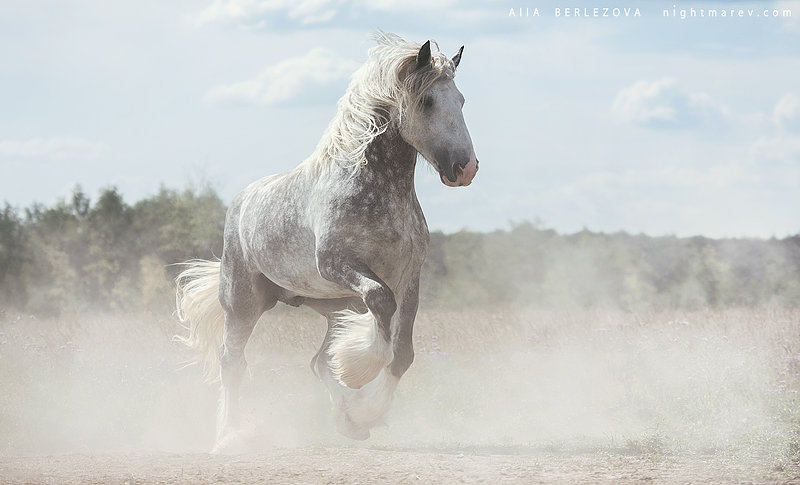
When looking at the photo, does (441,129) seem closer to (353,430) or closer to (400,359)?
(400,359)

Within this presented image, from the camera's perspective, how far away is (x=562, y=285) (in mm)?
21391

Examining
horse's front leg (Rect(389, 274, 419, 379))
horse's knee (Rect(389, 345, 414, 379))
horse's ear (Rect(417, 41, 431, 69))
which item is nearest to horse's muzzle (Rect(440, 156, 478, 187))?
horse's ear (Rect(417, 41, 431, 69))

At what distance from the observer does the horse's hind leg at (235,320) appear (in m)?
7.47

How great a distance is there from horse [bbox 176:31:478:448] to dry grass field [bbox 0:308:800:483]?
0.65 m

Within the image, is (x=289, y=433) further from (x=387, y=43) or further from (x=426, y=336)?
(x=387, y=43)

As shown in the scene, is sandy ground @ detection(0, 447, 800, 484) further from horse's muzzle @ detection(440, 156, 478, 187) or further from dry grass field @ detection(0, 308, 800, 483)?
horse's muzzle @ detection(440, 156, 478, 187)

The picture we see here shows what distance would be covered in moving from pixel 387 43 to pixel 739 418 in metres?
4.45

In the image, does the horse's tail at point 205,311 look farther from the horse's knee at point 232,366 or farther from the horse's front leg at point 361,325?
the horse's front leg at point 361,325

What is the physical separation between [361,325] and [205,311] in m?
2.70

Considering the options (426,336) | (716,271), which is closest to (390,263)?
(426,336)

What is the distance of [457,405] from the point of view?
29.9 feet

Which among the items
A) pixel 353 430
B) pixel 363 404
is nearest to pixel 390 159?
pixel 363 404

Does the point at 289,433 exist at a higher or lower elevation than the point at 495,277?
lower

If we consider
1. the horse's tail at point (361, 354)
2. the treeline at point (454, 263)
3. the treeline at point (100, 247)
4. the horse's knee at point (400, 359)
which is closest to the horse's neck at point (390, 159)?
the horse's tail at point (361, 354)
